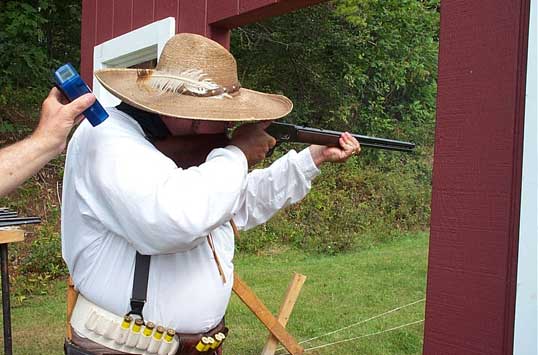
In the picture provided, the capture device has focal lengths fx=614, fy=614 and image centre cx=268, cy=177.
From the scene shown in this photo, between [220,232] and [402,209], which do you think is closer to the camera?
[220,232]

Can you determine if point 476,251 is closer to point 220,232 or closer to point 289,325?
point 220,232

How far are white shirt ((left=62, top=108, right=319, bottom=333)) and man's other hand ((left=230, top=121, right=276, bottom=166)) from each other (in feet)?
0.29

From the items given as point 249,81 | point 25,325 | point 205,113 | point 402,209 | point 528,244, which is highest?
point 249,81

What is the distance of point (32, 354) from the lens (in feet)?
14.7

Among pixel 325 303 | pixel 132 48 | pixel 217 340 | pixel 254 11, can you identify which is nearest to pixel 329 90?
pixel 325 303

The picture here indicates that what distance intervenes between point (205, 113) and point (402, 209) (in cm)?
839

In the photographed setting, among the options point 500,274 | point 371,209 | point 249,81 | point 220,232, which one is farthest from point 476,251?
point 249,81

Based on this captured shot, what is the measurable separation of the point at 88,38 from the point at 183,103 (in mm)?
3095

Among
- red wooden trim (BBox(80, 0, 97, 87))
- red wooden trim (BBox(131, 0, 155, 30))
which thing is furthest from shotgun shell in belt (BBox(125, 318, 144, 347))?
red wooden trim (BBox(80, 0, 97, 87))

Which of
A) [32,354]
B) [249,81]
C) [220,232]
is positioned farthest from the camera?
[249,81]

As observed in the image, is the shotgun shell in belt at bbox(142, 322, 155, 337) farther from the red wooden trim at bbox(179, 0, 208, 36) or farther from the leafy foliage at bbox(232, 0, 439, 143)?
the leafy foliage at bbox(232, 0, 439, 143)

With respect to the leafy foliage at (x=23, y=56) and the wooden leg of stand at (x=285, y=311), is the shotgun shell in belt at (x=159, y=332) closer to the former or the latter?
the wooden leg of stand at (x=285, y=311)

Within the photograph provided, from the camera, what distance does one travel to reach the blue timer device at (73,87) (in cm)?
152

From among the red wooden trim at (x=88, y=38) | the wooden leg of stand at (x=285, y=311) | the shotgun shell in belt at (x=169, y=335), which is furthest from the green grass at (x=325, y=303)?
the shotgun shell in belt at (x=169, y=335)
